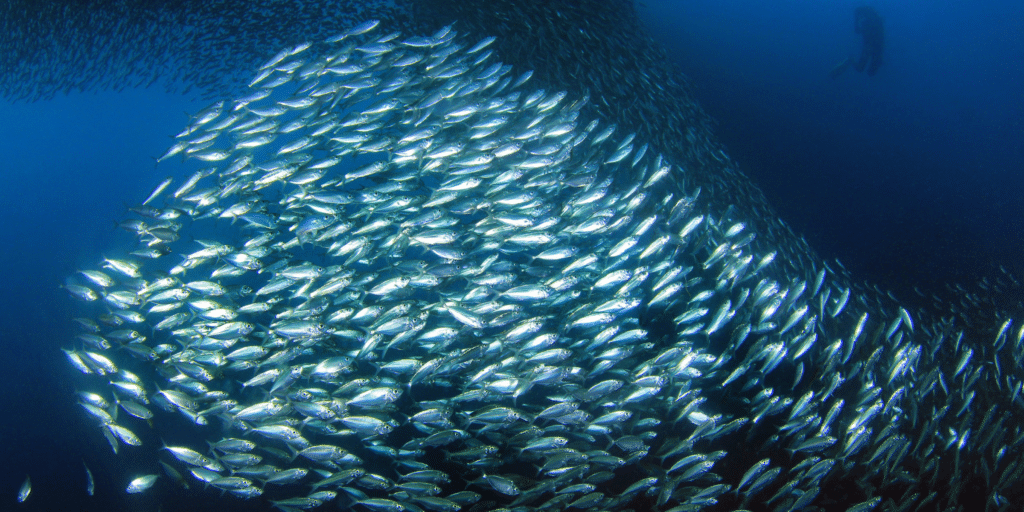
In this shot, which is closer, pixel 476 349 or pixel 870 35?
pixel 476 349

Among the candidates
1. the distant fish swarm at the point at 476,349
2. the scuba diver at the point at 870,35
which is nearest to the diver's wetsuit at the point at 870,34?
the scuba diver at the point at 870,35

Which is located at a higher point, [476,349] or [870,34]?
[870,34]

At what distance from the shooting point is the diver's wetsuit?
2053 centimetres

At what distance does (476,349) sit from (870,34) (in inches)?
1078

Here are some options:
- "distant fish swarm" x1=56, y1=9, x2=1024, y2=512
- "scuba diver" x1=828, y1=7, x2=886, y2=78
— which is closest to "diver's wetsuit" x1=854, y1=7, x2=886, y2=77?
"scuba diver" x1=828, y1=7, x2=886, y2=78

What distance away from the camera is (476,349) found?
13.8 ft

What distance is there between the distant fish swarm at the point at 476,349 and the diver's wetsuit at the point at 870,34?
21589 millimetres

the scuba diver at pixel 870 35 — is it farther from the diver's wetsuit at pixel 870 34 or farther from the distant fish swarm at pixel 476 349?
the distant fish swarm at pixel 476 349

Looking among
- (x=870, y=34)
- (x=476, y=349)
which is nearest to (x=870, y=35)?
(x=870, y=34)

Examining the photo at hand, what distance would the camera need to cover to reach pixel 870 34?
820 inches

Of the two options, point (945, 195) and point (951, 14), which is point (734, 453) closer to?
point (945, 195)

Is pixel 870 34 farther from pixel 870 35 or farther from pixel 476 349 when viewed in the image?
pixel 476 349

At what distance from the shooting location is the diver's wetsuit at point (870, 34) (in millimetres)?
20531

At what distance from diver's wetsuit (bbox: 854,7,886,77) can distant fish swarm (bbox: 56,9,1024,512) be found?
70.8 feet
